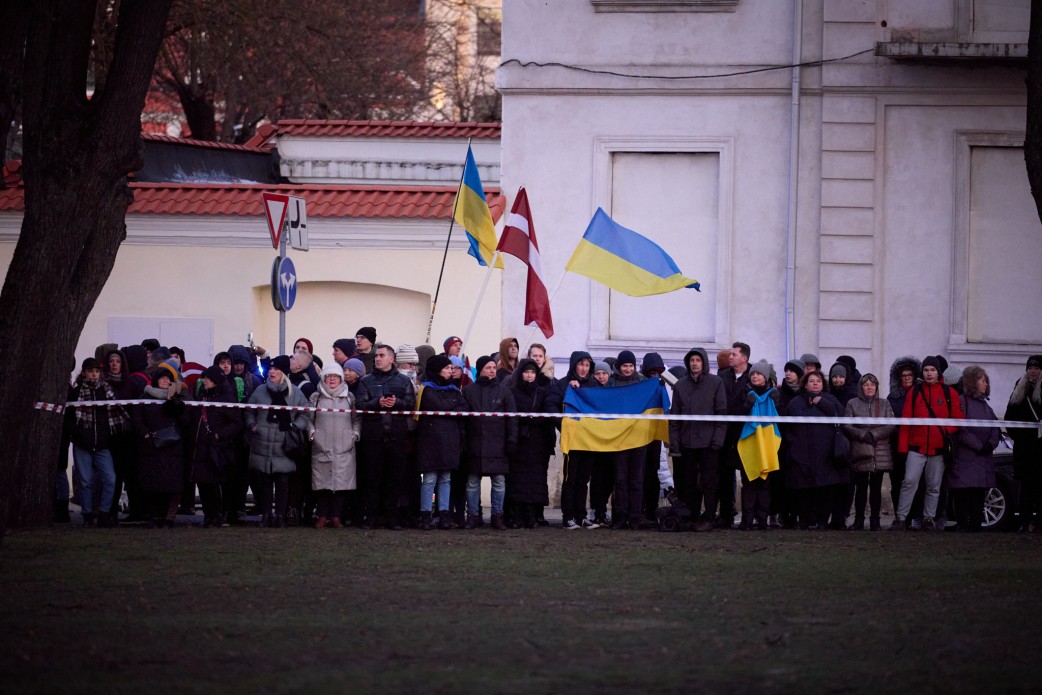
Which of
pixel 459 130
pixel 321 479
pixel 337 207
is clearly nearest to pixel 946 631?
pixel 321 479

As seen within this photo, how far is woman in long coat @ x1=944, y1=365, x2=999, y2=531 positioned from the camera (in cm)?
1409

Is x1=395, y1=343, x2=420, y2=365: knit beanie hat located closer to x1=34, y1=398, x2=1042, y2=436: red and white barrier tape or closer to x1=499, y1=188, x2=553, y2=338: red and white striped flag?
x1=34, y1=398, x2=1042, y2=436: red and white barrier tape

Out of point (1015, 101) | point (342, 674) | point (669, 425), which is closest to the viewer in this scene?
point (342, 674)

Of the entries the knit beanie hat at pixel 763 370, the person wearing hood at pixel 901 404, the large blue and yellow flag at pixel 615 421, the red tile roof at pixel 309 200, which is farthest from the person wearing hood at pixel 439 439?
the red tile roof at pixel 309 200

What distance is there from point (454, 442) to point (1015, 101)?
8195mm

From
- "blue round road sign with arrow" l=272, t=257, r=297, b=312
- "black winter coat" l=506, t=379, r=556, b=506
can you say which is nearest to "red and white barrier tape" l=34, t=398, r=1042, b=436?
"black winter coat" l=506, t=379, r=556, b=506

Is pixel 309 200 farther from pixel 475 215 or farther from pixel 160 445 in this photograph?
pixel 160 445

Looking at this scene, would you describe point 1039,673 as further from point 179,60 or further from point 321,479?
point 179,60

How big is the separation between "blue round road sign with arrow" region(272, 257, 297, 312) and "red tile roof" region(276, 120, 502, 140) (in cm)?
659

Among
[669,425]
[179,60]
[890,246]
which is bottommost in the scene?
[669,425]

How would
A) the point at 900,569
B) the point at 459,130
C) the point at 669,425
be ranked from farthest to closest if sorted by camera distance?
the point at 459,130 → the point at 669,425 → the point at 900,569

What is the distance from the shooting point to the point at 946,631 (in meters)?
8.46

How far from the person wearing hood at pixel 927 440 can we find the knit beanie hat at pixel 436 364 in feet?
13.8

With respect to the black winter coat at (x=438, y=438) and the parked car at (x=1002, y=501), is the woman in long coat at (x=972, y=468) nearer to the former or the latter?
the parked car at (x=1002, y=501)
